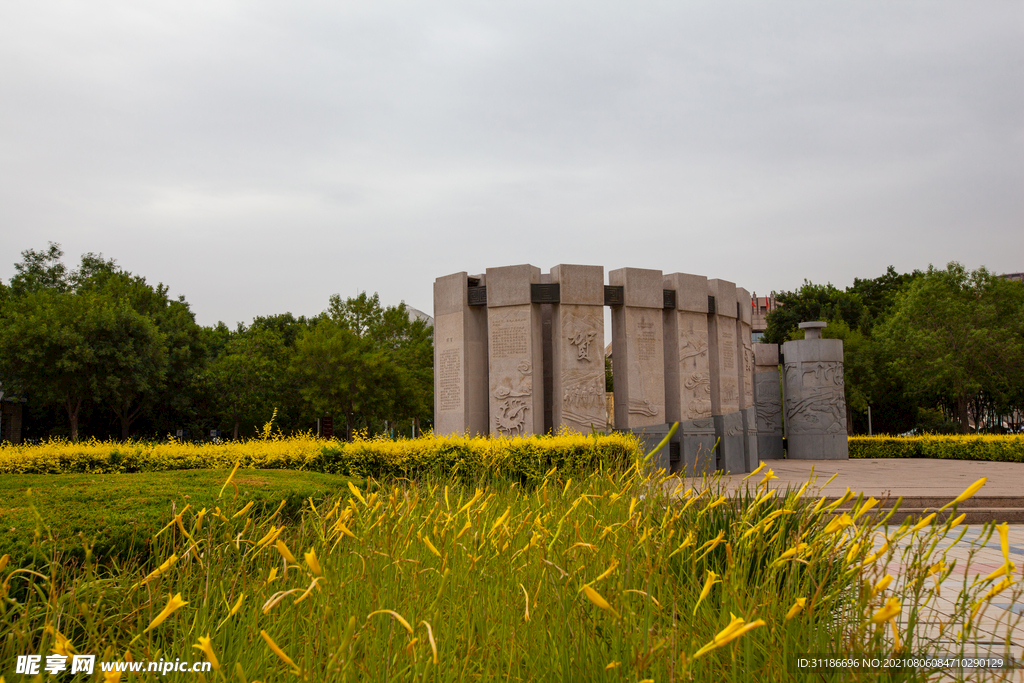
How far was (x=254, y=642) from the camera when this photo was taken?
2293mm

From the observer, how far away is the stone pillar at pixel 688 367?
14.1m

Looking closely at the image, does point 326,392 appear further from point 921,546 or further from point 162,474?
point 921,546

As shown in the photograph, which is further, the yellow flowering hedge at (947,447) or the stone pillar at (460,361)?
the yellow flowering hedge at (947,447)

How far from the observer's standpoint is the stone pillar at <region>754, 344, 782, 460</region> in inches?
815

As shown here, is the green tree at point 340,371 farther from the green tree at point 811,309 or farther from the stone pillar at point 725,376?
the green tree at point 811,309

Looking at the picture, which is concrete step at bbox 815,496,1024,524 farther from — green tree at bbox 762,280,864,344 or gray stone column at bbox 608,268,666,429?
green tree at bbox 762,280,864,344

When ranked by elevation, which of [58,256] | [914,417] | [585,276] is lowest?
[914,417]

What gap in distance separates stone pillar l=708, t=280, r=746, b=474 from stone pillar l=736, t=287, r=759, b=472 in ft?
1.09

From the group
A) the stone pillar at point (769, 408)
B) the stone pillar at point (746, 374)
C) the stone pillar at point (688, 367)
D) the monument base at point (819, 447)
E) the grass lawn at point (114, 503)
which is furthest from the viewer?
the stone pillar at point (769, 408)

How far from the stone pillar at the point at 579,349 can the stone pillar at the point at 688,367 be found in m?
1.88

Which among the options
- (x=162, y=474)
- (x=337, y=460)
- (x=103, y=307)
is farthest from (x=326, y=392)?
(x=162, y=474)

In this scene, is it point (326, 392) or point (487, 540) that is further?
point (326, 392)

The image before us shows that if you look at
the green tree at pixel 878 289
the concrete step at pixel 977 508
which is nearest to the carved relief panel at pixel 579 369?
the concrete step at pixel 977 508

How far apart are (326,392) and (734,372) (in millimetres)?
18201
